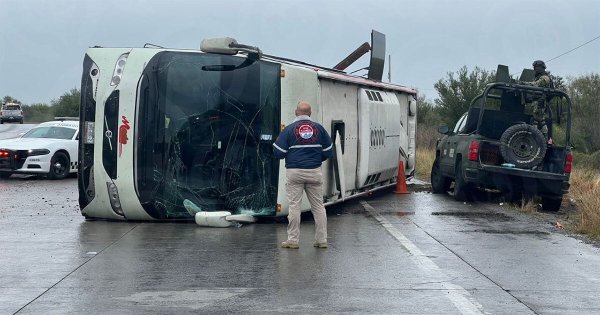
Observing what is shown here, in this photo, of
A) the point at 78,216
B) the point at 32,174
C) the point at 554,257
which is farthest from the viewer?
the point at 32,174

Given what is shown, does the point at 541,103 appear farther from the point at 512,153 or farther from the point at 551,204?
the point at 551,204

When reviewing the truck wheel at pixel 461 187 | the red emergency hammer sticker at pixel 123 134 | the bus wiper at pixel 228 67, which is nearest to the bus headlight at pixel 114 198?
the red emergency hammer sticker at pixel 123 134

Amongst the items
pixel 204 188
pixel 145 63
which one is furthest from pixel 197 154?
pixel 145 63

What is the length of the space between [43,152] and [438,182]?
9880 mm

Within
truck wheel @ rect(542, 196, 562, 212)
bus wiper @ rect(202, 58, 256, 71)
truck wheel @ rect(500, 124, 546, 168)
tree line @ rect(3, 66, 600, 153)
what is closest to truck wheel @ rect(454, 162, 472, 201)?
truck wheel @ rect(500, 124, 546, 168)

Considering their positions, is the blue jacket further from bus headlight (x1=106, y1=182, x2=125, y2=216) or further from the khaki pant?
bus headlight (x1=106, y1=182, x2=125, y2=216)

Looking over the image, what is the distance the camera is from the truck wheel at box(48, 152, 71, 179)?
24.3m

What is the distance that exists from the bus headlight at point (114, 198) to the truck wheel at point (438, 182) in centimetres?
873

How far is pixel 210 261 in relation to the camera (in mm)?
10875

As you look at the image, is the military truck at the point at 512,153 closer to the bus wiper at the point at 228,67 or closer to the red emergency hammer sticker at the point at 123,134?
the bus wiper at the point at 228,67

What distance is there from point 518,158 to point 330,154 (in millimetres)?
6532

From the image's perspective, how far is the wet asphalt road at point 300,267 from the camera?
843cm

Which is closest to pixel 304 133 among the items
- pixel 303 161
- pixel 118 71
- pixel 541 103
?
pixel 303 161

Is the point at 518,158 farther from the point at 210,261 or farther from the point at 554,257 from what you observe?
the point at 210,261
